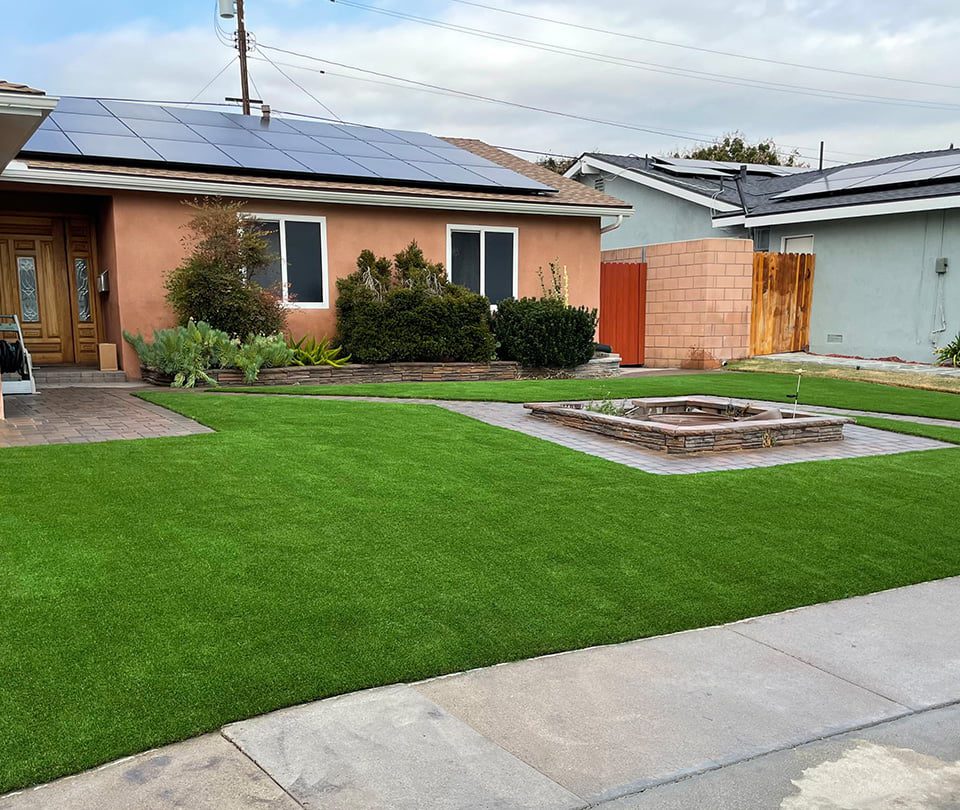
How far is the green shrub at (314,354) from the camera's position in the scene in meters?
13.6

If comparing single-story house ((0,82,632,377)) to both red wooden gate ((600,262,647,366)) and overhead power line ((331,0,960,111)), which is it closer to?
red wooden gate ((600,262,647,366))

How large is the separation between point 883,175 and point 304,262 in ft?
43.7

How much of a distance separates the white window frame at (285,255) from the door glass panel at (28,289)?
3.76m

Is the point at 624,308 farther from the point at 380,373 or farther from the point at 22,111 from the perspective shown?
the point at 22,111

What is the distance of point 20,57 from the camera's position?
1032 inches

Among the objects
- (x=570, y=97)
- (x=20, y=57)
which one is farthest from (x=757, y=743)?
(x=570, y=97)

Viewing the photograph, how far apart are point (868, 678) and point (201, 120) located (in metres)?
16.3

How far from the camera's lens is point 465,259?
16.0 m

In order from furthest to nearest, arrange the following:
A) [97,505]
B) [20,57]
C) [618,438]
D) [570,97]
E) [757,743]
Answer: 1. [570,97]
2. [20,57]
3. [618,438]
4. [97,505]
5. [757,743]

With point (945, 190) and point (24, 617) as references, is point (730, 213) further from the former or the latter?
point (24, 617)

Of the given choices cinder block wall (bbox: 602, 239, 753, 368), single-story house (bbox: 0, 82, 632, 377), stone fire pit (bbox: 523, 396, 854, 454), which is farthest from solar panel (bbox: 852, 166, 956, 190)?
stone fire pit (bbox: 523, 396, 854, 454)

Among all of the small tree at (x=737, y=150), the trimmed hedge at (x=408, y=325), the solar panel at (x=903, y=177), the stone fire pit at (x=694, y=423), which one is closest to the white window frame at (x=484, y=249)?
the trimmed hedge at (x=408, y=325)

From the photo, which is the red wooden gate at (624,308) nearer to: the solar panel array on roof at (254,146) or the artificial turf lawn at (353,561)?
the solar panel array on roof at (254,146)

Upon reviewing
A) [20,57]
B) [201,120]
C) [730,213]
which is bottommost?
[730,213]
